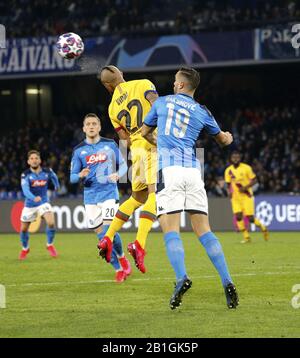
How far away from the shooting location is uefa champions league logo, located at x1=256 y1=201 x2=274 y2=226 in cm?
2552

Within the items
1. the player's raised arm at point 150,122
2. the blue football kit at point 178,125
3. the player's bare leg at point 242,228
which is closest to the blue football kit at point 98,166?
the player's raised arm at point 150,122

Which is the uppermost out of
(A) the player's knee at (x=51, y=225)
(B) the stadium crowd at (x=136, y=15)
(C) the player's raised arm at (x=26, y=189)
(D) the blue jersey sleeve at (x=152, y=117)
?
(B) the stadium crowd at (x=136, y=15)

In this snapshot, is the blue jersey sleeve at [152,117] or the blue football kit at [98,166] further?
the blue football kit at [98,166]

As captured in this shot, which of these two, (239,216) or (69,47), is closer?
(69,47)

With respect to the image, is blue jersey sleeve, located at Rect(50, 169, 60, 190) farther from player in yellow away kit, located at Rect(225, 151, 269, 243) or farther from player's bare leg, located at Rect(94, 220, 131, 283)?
player in yellow away kit, located at Rect(225, 151, 269, 243)

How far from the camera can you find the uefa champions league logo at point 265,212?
25.5m

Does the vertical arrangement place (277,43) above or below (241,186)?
above

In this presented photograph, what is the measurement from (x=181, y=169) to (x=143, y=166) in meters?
1.73

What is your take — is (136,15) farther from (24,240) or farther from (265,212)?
(24,240)

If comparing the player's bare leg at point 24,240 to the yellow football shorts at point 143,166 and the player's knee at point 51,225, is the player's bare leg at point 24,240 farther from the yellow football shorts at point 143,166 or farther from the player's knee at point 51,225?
the yellow football shorts at point 143,166

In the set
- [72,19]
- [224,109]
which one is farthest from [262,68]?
[72,19]

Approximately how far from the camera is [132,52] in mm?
30562

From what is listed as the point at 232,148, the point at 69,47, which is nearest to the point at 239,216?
the point at 232,148

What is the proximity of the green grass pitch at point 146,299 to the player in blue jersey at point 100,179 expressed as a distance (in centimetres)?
48
